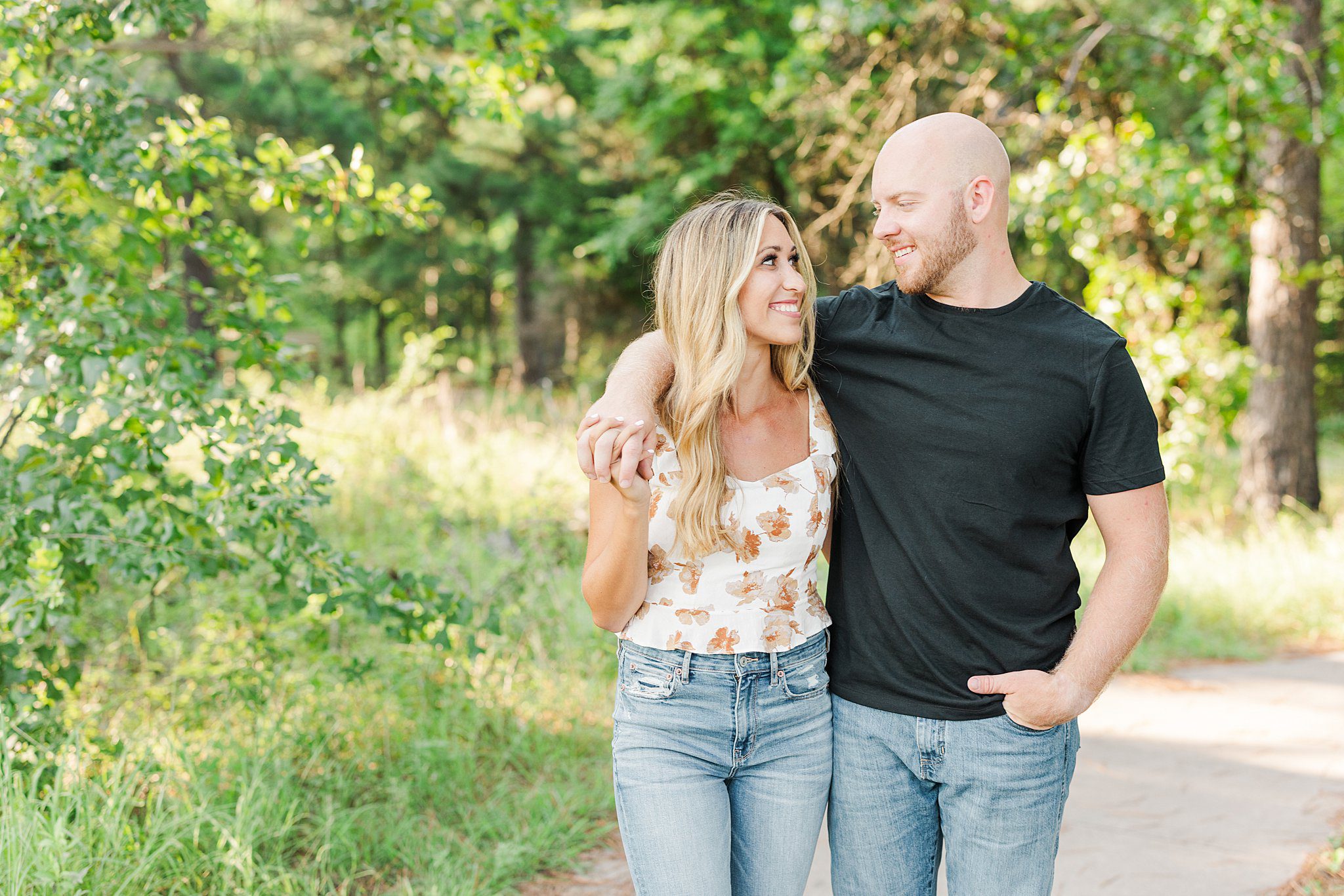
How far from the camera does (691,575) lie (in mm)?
2119

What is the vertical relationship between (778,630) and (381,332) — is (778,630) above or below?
above

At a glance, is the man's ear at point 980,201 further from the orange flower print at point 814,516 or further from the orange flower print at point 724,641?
the orange flower print at point 724,641

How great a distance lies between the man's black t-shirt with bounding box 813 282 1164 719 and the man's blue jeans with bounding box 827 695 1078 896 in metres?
0.06

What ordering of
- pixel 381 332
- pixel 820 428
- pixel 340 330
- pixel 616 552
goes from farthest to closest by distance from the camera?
pixel 381 332 < pixel 340 330 < pixel 820 428 < pixel 616 552

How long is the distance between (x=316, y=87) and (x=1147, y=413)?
42.5ft

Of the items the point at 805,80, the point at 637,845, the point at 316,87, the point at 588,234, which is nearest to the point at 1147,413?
the point at 637,845

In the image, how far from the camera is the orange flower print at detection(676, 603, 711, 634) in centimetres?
208

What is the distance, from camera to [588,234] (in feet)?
50.9

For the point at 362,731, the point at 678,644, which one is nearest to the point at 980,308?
the point at 678,644

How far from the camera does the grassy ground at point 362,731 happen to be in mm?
2877

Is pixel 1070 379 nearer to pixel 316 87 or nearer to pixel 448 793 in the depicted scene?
pixel 448 793

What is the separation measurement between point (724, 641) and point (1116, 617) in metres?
0.79

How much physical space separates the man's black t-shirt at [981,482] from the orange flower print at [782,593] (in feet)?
0.55

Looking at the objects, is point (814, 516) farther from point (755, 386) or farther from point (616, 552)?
point (616, 552)
